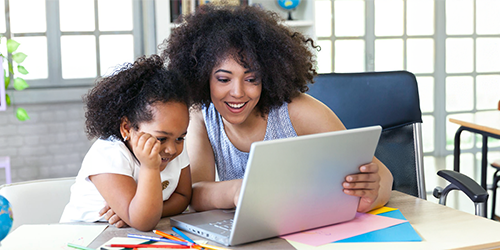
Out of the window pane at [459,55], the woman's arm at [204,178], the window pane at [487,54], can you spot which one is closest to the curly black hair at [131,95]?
the woman's arm at [204,178]

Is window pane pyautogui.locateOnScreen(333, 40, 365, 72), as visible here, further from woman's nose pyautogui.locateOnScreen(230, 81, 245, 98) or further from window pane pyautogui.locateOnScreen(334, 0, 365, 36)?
woman's nose pyautogui.locateOnScreen(230, 81, 245, 98)

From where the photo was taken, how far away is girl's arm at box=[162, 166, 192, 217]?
114 cm

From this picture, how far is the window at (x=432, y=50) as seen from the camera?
4.36 metres

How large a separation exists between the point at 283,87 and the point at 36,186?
2.42 feet

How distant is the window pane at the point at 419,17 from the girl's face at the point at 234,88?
361cm

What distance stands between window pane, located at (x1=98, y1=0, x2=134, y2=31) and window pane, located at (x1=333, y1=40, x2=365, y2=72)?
6.04 feet

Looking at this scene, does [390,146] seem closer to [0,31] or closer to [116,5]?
[116,5]

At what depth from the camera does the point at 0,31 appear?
3.35 metres

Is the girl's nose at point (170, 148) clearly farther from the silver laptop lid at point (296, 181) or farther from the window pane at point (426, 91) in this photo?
the window pane at point (426, 91)

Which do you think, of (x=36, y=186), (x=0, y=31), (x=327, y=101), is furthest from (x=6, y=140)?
(x=327, y=101)

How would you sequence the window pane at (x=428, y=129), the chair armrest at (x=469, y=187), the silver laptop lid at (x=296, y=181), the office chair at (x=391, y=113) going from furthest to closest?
the window pane at (x=428, y=129) → the office chair at (x=391, y=113) → the chair armrest at (x=469, y=187) → the silver laptop lid at (x=296, y=181)

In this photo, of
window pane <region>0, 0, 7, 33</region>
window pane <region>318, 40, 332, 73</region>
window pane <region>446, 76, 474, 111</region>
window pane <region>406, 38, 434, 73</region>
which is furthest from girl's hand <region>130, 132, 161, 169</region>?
window pane <region>446, 76, 474, 111</region>

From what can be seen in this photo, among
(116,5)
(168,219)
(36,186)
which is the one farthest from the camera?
(116,5)

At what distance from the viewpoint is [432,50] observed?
15.0 ft
